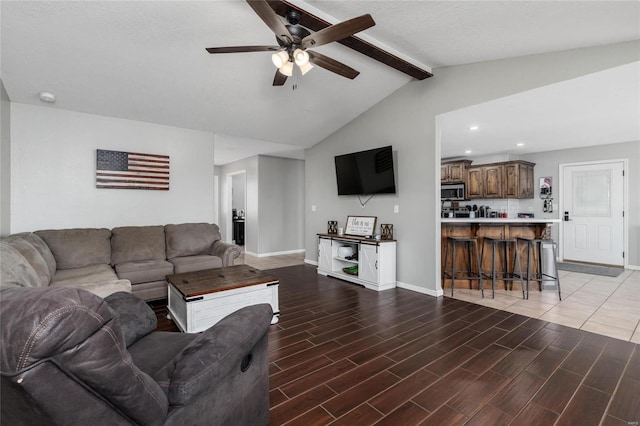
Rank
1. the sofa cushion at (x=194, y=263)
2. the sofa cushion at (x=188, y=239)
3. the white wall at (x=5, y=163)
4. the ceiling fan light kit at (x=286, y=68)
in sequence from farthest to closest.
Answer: the sofa cushion at (x=188, y=239) → the sofa cushion at (x=194, y=263) → the white wall at (x=5, y=163) → the ceiling fan light kit at (x=286, y=68)

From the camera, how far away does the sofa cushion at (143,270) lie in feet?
11.7

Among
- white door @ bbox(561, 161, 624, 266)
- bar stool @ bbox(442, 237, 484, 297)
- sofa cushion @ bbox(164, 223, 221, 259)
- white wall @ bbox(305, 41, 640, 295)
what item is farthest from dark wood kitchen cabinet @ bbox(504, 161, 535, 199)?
sofa cushion @ bbox(164, 223, 221, 259)

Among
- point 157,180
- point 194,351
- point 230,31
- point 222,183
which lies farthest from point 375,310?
point 222,183

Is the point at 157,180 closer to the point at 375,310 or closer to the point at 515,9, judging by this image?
the point at 375,310

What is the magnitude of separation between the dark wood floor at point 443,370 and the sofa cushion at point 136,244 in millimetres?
987

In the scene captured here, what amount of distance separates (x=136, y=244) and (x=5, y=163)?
160 centimetres

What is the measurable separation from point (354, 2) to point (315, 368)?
2.99 meters

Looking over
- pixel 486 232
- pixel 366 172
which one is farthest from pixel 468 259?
pixel 366 172

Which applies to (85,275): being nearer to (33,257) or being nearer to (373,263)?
(33,257)

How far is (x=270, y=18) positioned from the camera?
209 cm

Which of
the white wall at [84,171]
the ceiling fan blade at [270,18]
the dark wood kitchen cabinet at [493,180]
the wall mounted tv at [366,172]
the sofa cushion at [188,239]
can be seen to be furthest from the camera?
the dark wood kitchen cabinet at [493,180]

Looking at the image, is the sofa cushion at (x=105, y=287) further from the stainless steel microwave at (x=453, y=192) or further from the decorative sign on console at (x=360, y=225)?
the stainless steel microwave at (x=453, y=192)

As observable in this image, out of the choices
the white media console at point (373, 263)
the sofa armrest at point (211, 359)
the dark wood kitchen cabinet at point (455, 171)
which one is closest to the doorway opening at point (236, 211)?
the white media console at point (373, 263)

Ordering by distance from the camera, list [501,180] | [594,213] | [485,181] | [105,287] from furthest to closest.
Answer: [485,181] → [501,180] → [594,213] → [105,287]
